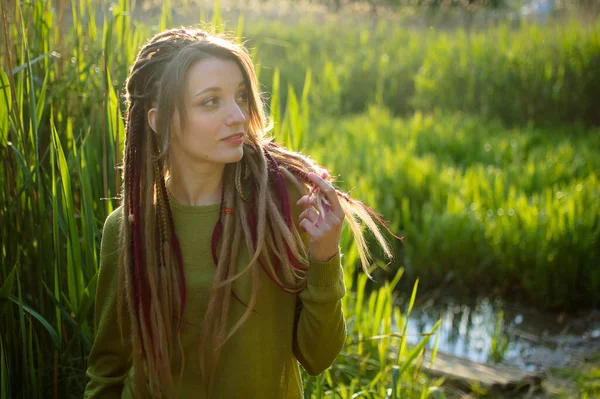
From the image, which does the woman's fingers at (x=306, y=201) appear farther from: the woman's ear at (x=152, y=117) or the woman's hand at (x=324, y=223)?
the woman's ear at (x=152, y=117)

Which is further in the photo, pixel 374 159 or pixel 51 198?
pixel 374 159

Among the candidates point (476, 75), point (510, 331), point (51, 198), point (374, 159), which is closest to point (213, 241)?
point (51, 198)

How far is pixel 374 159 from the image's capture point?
225 inches

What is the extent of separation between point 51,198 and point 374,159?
12.8 ft

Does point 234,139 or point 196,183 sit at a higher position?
point 234,139

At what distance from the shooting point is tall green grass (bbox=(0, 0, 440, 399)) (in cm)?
189

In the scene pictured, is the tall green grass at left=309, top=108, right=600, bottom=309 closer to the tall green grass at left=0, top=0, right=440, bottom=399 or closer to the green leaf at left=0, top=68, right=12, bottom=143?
the tall green grass at left=0, top=0, right=440, bottom=399

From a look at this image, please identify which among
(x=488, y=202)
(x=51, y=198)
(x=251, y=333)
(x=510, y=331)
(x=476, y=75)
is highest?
(x=476, y=75)

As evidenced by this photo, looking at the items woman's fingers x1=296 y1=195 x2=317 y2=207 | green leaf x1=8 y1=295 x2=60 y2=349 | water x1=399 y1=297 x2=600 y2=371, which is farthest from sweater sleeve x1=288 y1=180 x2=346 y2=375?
water x1=399 y1=297 x2=600 y2=371

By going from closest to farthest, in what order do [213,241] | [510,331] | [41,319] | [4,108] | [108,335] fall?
[213,241]
[108,335]
[41,319]
[4,108]
[510,331]

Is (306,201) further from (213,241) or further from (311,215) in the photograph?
(213,241)

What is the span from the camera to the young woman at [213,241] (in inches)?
57.1

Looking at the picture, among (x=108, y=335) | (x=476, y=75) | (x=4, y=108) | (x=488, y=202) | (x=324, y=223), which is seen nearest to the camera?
(x=324, y=223)

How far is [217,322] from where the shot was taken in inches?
58.2
